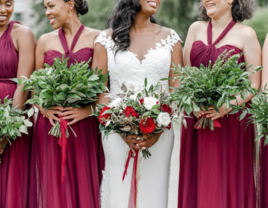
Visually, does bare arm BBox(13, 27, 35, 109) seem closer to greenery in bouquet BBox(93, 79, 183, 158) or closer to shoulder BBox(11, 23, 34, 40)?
shoulder BBox(11, 23, 34, 40)

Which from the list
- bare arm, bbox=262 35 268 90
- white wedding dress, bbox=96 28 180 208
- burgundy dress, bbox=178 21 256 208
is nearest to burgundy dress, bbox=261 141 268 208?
burgundy dress, bbox=178 21 256 208

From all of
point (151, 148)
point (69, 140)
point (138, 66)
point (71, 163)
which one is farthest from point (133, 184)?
point (138, 66)

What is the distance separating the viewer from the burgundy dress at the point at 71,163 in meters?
5.30

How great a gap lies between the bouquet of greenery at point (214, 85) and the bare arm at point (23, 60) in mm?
1907

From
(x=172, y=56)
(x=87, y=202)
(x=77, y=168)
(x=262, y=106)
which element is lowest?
(x=87, y=202)

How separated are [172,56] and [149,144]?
1.08 metres

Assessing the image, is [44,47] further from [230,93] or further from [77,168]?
[230,93]

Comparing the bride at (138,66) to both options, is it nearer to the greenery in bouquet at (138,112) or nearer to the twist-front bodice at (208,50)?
the twist-front bodice at (208,50)

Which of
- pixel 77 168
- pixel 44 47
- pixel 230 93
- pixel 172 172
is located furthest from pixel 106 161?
pixel 172 172

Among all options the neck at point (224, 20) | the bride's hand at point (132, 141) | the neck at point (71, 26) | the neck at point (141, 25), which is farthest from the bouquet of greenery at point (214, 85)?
the neck at point (71, 26)

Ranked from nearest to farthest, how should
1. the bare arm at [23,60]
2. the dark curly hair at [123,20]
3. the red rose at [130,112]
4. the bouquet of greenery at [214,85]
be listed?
the bouquet of greenery at [214,85] < the red rose at [130,112] < the dark curly hair at [123,20] < the bare arm at [23,60]

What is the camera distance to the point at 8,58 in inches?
216

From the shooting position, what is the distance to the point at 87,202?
5.32 metres

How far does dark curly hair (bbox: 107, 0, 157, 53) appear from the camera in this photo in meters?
5.21
